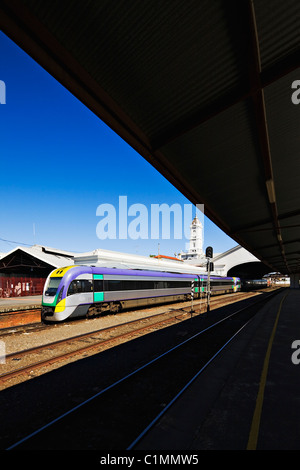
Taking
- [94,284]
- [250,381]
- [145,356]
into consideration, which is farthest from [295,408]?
[94,284]

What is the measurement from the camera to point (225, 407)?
4.66 metres

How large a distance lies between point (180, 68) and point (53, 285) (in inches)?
476

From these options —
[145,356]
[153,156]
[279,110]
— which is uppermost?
[279,110]

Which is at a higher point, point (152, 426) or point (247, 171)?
point (247, 171)

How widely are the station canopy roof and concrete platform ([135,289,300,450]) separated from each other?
248 inches

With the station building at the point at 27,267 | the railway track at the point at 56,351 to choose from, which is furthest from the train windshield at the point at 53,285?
the station building at the point at 27,267

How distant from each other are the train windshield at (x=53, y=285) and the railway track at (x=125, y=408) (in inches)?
300

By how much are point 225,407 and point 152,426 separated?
5.24 feet

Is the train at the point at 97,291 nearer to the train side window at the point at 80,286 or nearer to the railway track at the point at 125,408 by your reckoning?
the train side window at the point at 80,286

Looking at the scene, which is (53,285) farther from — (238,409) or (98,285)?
(238,409)

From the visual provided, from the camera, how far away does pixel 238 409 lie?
4.56 meters

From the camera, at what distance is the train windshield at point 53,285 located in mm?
12853
